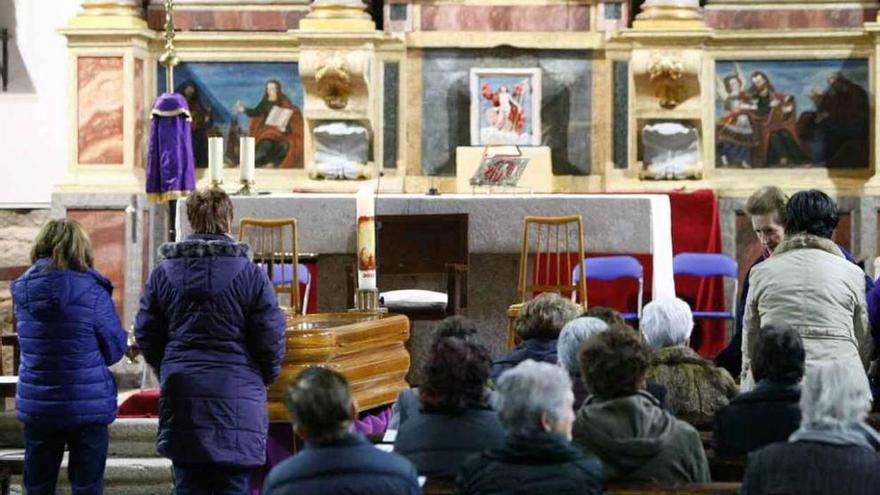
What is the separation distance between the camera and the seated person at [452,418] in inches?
214

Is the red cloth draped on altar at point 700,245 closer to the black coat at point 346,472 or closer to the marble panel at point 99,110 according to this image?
the marble panel at point 99,110

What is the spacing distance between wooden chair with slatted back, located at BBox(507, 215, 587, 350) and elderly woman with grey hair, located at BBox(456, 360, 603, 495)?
4524mm

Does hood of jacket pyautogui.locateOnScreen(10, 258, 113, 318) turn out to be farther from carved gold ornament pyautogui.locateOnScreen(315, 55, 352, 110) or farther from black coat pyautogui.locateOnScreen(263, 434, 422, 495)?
carved gold ornament pyautogui.locateOnScreen(315, 55, 352, 110)

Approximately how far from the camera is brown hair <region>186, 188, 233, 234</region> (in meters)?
6.67

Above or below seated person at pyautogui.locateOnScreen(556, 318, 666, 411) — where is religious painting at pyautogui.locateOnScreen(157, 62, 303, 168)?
above

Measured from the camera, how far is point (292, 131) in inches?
528

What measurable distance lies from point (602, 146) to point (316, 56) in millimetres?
2170

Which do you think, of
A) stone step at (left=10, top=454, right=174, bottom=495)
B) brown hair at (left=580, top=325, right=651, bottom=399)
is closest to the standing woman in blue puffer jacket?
stone step at (left=10, top=454, right=174, bottom=495)

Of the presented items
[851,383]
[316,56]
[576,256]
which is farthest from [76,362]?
[316,56]

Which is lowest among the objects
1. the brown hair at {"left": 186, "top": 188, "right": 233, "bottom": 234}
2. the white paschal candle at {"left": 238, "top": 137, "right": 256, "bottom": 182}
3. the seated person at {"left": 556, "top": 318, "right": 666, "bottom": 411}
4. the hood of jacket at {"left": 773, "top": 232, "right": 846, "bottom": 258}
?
the seated person at {"left": 556, "top": 318, "right": 666, "bottom": 411}

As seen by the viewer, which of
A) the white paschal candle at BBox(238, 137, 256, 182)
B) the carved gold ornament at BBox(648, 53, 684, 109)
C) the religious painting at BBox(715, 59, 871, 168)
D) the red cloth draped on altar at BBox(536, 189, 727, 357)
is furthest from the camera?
the religious painting at BBox(715, 59, 871, 168)

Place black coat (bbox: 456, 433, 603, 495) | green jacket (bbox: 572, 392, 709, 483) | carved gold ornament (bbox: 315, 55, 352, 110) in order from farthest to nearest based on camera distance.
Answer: carved gold ornament (bbox: 315, 55, 352, 110), green jacket (bbox: 572, 392, 709, 483), black coat (bbox: 456, 433, 603, 495)

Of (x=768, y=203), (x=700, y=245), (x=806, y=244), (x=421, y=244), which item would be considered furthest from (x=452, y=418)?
(x=700, y=245)

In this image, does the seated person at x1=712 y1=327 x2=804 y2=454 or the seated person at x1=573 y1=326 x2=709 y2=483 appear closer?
the seated person at x1=573 y1=326 x2=709 y2=483
